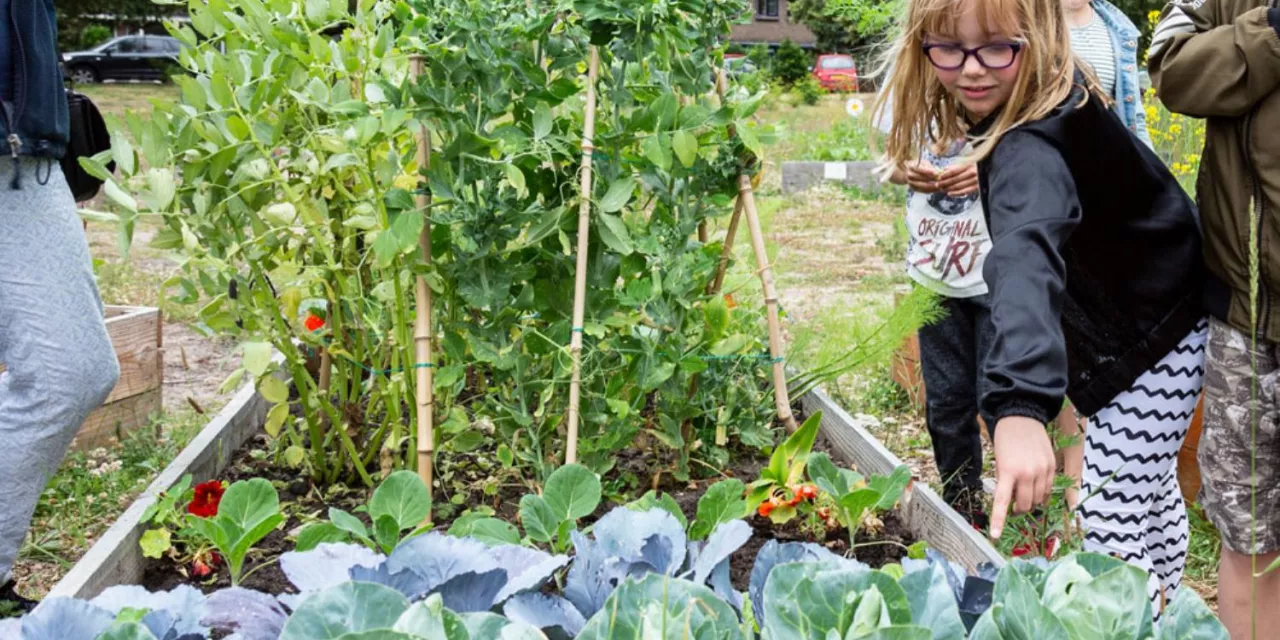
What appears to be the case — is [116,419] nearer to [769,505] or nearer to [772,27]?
[769,505]

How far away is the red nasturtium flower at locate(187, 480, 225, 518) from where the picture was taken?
7.31 ft

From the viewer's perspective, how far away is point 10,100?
2.21 meters

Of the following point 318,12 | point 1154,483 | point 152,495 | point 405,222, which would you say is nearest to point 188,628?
point 405,222

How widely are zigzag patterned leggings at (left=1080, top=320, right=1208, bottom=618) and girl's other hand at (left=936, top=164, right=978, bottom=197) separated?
24.5 inches

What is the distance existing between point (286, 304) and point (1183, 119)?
466cm

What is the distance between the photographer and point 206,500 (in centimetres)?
226

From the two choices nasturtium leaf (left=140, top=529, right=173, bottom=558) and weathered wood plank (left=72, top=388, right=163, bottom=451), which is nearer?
nasturtium leaf (left=140, top=529, right=173, bottom=558)

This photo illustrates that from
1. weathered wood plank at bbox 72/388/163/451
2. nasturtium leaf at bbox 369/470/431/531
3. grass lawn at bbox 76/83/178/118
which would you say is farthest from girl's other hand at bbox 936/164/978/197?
grass lawn at bbox 76/83/178/118

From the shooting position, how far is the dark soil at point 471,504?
7.07 feet

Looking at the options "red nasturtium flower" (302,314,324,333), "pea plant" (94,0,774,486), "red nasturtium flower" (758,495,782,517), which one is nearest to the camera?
"pea plant" (94,0,774,486)

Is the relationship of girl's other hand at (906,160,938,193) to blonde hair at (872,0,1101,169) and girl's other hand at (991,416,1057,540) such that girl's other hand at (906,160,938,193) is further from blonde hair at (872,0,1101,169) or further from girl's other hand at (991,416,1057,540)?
girl's other hand at (991,416,1057,540)

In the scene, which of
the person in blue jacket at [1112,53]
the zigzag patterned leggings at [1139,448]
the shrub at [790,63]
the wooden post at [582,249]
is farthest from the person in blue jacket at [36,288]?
the shrub at [790,63]

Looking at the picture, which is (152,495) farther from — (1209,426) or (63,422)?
(1209,426)

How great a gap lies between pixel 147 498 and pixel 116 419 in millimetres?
1500
